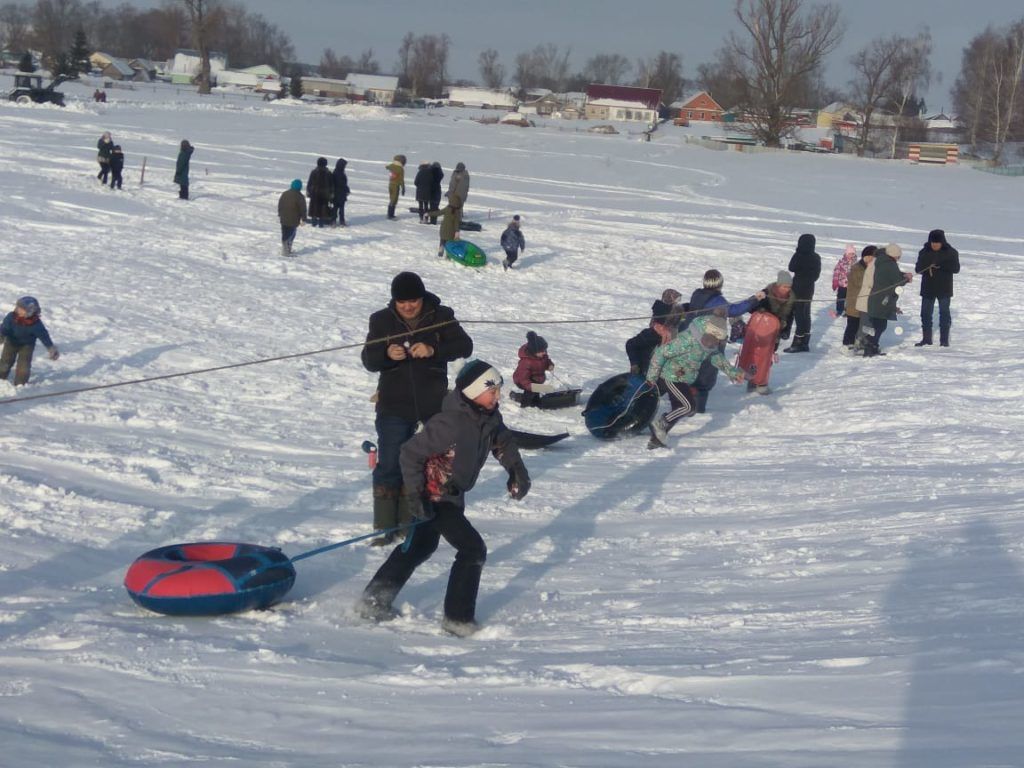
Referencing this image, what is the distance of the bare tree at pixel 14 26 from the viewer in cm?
11531

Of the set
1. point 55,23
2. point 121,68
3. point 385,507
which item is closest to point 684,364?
point 385,507

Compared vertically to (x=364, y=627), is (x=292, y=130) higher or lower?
higher

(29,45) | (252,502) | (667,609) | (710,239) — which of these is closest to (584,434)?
(252,502)

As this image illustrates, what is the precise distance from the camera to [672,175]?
138 ft

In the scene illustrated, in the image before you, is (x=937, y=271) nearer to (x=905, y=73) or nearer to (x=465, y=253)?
(x=465, y=253)

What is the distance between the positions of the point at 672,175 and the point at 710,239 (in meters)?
17.6

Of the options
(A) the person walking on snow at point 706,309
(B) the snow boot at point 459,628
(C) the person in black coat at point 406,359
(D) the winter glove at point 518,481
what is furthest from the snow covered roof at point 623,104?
(B) the snow boot at point 459,628

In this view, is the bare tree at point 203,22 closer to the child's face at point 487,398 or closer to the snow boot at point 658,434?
the snow boot at point 658,434

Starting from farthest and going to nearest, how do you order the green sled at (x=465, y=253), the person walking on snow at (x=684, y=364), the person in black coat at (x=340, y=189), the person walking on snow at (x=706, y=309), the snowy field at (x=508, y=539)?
the person in black coat at (x=340, y=189), the green sled at (x=465, y=253), the person walking on snow at (x=706, y=309), the person walking on snow at (x=684, y=364), the snowy field at (x=508, y=539)

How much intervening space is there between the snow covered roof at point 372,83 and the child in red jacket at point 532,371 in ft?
381

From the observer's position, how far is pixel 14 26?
404 feet

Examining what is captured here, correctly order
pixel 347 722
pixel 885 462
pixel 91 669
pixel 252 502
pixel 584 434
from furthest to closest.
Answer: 1. pixel 584 434
2. pixel 885 462
3. pixel 252 502
4. pixel 91 669
5. pixel 347 722

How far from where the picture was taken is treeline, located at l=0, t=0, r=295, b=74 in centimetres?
11538

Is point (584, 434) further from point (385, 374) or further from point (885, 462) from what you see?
point (385, 374)
